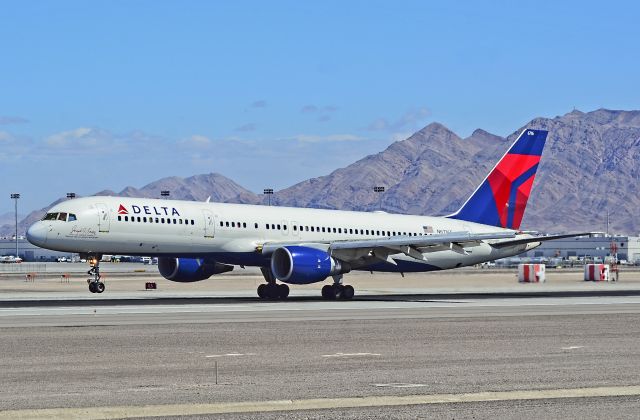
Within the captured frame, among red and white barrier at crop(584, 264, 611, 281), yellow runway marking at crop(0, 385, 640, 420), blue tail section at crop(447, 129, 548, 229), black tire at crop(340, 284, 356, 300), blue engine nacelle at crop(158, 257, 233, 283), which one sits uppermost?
blue tail section at crop(447, 129, 548, 229)

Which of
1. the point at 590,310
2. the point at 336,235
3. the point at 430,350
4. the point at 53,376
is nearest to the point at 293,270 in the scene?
the point at 336,235

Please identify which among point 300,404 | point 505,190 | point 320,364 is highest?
point 505,190

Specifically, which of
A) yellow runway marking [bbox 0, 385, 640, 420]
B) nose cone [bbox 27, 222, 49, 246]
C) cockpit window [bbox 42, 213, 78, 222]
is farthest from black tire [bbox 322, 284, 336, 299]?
yellow runway marking [bbox 0, 385, 640, 420]

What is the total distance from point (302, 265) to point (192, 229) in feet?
18.8

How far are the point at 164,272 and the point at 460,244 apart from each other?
49.2 feet

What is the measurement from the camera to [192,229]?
51.8 meters

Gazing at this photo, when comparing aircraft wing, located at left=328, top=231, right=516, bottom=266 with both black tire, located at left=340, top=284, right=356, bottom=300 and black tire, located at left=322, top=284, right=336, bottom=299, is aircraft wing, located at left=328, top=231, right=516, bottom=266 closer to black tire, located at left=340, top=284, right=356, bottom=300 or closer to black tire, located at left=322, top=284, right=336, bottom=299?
black tire, located at left=340, top=284, right=356, bottom=300

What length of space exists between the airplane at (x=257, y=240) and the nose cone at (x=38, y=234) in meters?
0.05

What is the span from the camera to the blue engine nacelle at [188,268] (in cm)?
5441

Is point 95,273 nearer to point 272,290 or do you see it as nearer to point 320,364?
point 272,290

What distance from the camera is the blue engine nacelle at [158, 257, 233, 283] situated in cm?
5441

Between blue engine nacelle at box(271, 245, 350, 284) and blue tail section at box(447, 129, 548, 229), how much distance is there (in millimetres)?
14742

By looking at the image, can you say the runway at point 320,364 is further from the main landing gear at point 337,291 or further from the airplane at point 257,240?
the main landing gear at point 337,291

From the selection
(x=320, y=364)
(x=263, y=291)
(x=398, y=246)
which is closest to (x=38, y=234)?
(x=263, y=291)
